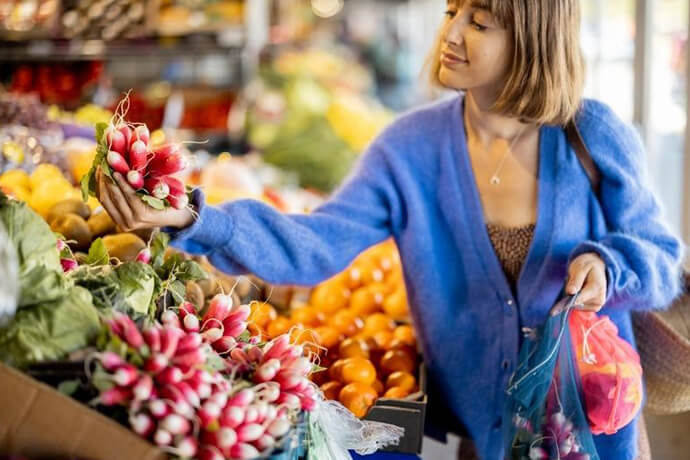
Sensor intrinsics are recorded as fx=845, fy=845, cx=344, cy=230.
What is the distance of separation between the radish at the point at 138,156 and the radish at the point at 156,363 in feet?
1.72

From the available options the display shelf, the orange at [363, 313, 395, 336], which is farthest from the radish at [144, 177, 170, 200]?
the display shelf

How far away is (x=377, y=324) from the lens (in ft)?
8.07

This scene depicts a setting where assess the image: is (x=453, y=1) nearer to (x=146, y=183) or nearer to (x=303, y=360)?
(x=146, y=183)

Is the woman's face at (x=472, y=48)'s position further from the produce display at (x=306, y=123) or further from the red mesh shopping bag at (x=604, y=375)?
the produce display at (x=306, y=123)

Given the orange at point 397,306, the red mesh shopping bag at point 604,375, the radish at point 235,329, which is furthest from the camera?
the orange at point 397,306

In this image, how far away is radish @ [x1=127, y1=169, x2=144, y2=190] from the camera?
61.2 inches

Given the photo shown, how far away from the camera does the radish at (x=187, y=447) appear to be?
111 centimetres

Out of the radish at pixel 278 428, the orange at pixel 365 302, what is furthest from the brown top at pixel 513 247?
the radish at pixel 278 428

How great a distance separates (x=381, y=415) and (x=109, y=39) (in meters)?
4.74

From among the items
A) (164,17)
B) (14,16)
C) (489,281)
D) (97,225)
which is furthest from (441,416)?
(14,16)

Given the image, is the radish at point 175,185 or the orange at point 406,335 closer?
the radish at point 175,185

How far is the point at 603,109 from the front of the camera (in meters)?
2.11

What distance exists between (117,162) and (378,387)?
85cm

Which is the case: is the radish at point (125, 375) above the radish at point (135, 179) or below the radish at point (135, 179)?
below
